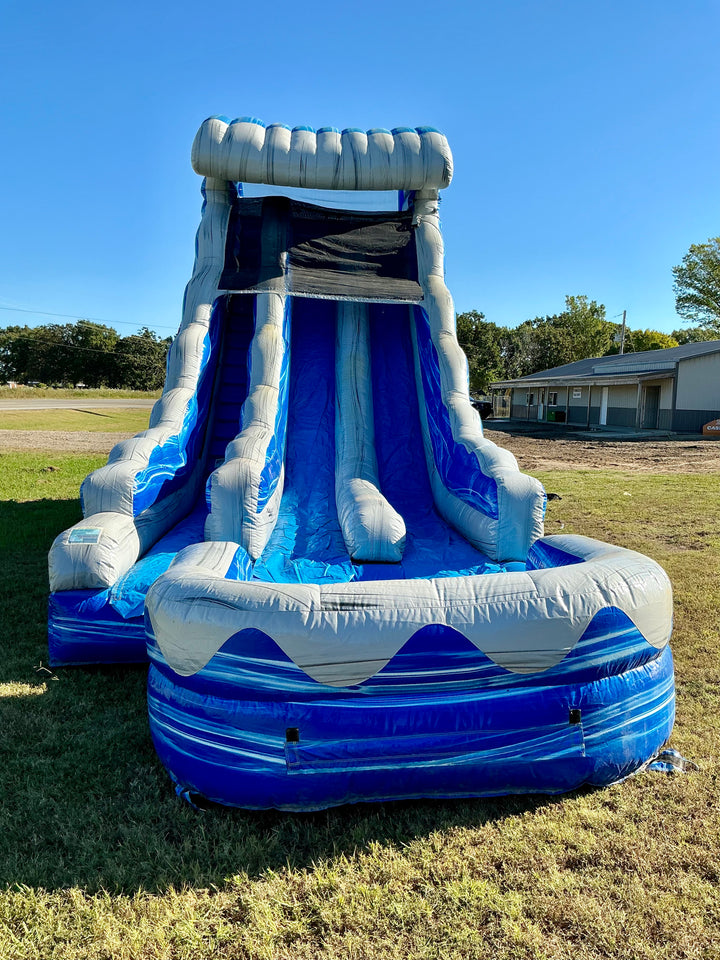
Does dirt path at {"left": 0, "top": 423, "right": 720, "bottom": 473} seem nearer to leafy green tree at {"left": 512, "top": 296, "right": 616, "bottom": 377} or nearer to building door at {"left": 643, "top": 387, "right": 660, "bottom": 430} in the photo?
building door at {"left": 643, "top": 387, "right": 660, "bottom": 430}

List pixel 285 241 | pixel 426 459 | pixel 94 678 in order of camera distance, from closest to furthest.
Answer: pixel 94 678 < pixel 426 459 < pixel 285 241

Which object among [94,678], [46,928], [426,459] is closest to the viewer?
[46,928]

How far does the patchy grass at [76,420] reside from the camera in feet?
62.9

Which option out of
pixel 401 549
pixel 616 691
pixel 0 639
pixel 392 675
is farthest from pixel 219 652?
pixel 0 639

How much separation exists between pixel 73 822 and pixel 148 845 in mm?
310

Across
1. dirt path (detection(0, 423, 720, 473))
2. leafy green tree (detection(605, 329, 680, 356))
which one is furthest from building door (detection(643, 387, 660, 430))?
leafy green tree (detection(605, 329, 680, 356))

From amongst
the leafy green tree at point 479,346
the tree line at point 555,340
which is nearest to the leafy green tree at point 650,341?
the tree line at point 555,340

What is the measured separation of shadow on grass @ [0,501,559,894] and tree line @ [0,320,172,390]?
48424 millimetres

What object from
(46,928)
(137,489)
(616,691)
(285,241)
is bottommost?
(46,928)

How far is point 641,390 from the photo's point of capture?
21.2m

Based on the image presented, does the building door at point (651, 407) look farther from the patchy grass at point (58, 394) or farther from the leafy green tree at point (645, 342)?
the patchy grass at point (58, 394)

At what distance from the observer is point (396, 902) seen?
1.86 metres

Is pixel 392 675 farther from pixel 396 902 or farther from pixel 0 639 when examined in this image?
pixel 0 639

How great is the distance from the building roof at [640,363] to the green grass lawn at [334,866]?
62.1ft
